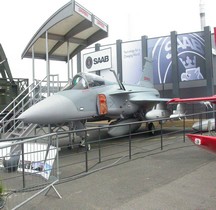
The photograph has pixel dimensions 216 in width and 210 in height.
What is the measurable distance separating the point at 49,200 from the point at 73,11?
691 cm

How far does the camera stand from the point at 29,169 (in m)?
5.08

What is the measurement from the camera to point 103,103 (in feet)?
36.9

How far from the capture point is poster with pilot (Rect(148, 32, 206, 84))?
948 inches

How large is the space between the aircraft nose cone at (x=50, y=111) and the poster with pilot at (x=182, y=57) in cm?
1601

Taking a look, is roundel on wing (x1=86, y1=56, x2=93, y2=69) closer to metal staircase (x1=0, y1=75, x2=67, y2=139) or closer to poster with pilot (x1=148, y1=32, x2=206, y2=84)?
poster with pilot (x1=148, y1=32, x2=206, y2=84)

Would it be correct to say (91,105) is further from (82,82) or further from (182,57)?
(182,57)

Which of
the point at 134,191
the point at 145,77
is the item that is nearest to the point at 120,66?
the point at 145,77

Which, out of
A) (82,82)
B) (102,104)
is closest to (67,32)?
(82,82)

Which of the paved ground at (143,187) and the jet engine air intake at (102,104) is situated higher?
the jet engine air intake at (102,104)

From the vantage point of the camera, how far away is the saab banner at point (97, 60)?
29.1 metres

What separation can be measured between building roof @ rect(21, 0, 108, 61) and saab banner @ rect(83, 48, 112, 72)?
14337mm

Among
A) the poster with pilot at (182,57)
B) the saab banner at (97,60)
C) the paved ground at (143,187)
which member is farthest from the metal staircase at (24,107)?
the saab banner at (97,60)

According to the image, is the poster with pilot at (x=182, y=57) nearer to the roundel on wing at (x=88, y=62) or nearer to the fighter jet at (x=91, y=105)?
the roundel on wing at (x=88, y=62)

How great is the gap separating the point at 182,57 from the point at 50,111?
18244 mm
